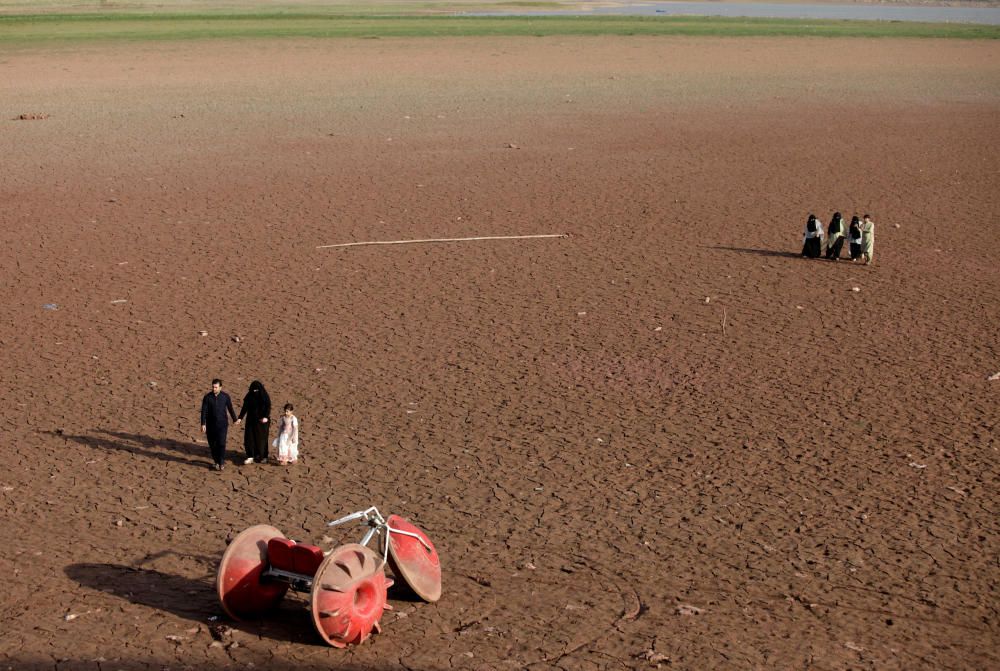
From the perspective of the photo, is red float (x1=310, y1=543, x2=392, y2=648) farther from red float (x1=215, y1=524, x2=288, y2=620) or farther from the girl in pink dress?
the girl in pink dress

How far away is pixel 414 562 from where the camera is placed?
9.67 m

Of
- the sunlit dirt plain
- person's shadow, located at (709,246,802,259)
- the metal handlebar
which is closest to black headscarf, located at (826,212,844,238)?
the sunlit dirt plain

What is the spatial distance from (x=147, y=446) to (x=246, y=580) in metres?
4.36

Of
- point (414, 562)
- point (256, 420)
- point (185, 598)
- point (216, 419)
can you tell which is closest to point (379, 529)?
point (414, 562)

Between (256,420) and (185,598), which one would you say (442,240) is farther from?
(185,598)

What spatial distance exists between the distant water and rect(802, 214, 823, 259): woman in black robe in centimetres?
6547

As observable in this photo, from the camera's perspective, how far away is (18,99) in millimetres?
39156

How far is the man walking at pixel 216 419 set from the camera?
40.5 ft

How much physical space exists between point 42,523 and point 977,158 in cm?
2725

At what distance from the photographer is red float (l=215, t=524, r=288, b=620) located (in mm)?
9203

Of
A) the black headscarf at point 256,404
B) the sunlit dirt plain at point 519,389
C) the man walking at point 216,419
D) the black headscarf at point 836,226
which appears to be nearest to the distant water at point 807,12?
the sunlit dirt plain at point 519,389

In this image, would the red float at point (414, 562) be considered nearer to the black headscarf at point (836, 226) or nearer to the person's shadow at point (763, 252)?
the black headscarf at point (836, 226)

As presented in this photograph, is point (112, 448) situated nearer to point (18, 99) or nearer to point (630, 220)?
point (630, 220)

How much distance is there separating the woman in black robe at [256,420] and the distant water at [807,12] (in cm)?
7434
